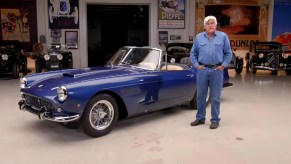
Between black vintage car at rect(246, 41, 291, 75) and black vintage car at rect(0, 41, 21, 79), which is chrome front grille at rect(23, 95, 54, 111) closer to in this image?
black vintage car at rect(0, 41, 21, 79)

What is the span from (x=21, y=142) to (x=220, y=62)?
2.98 m

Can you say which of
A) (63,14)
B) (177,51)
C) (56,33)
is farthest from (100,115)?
(63,14)

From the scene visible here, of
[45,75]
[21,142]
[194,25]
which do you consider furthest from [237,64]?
[21,142]

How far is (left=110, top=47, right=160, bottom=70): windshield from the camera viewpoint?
5.36m

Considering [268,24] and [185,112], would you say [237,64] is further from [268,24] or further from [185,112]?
[185,112]

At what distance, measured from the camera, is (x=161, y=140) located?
14.2 ft

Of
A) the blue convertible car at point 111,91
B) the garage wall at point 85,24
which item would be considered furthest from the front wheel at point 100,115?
the garage wall at point 85,24

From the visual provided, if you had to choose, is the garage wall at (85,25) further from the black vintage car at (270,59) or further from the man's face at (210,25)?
the man's face at (210,25)

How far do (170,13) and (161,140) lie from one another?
9935 mm

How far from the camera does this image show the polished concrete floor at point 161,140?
3.71 m

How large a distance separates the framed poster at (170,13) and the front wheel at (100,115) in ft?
31.0

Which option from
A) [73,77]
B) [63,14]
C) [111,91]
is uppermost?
[63,14]

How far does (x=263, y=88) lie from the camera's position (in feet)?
27.9

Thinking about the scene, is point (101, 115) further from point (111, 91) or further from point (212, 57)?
point (212, 57)
